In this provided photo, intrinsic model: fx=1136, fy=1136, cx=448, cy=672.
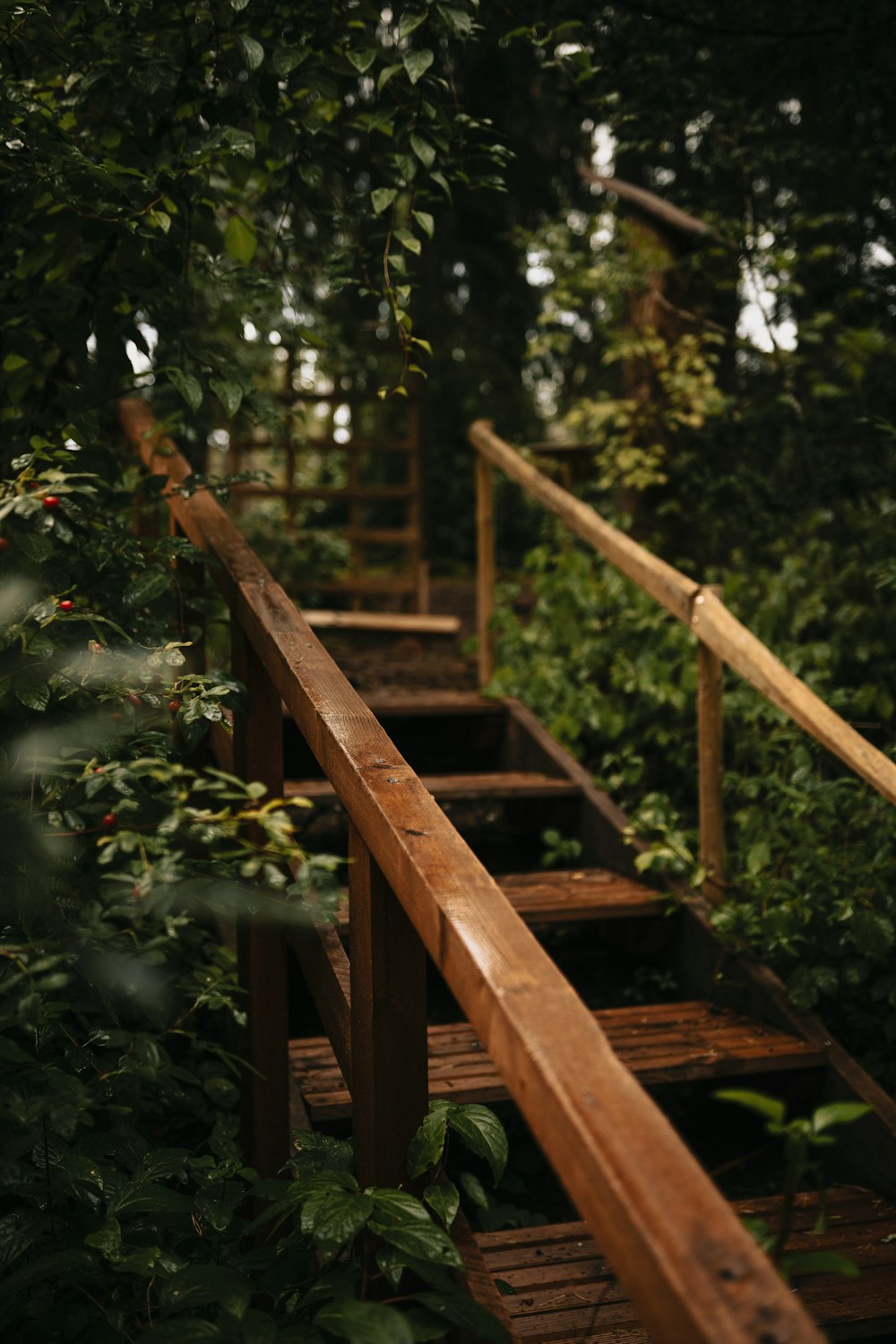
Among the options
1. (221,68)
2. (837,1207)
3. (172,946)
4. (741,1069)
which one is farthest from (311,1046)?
(221,68)

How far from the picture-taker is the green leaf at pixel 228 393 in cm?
220

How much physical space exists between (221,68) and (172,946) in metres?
1.55

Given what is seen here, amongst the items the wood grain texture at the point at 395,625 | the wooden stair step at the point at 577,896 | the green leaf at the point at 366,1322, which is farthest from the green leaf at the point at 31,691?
the wood grain texture at the point at 395,625

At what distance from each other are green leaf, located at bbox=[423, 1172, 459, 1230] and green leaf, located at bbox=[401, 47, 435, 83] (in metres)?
1.73

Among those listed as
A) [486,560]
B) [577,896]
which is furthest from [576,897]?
[486,560]

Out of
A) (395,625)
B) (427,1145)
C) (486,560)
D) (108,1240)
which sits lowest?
(108,1240)

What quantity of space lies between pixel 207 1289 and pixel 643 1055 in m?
1.40

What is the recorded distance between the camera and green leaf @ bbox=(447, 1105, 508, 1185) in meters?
1.40

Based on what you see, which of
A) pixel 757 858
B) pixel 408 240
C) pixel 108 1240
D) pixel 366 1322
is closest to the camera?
pixel 366 1322

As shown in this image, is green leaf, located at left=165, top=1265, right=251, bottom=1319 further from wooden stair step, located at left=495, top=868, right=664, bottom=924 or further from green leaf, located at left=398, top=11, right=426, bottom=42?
green leaf, located at left=398, top=11, right=426, bottom=42

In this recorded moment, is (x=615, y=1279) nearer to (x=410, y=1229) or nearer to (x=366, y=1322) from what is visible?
(x=410, y=1229)

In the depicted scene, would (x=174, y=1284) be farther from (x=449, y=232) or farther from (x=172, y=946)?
(x=449, y=232)

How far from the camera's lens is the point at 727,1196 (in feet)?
8.05

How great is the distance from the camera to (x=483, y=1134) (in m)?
1.41
